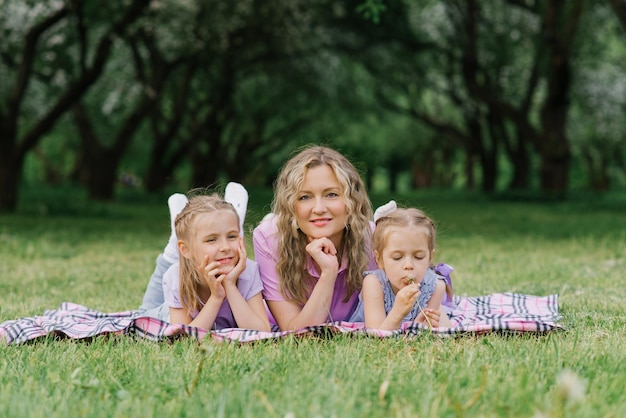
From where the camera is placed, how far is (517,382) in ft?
10.0

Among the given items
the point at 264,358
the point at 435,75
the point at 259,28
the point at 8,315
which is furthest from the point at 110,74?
the point at 264,358

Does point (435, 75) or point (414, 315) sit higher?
point (435, 75)

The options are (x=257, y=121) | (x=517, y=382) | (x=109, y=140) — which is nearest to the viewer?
(x=517, y=382)

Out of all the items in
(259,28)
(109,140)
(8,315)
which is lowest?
(8,315)

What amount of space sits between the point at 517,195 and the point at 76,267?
16.1 m

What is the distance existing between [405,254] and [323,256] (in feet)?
1.47

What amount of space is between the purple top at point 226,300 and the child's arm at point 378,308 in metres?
0.62

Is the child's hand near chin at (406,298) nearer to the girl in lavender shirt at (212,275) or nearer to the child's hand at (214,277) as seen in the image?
the girl in lavender shirt at (212,275)

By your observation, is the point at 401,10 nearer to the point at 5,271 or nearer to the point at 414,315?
the point at 5,271

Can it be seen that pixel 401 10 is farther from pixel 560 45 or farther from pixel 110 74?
pixel 110 74

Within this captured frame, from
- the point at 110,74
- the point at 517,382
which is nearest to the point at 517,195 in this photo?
the point at 110,74

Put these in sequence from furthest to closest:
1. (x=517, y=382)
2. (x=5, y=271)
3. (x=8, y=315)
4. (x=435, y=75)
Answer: (x=435, y=75), (x=5, y=271), (x=8, y=315), (x=517, y=382)

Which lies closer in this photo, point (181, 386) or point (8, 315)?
point (181, 386)

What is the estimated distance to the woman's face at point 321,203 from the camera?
15.1ft
